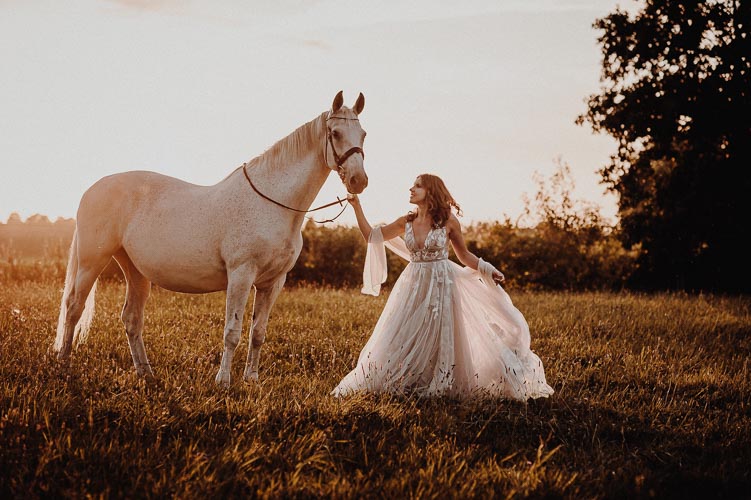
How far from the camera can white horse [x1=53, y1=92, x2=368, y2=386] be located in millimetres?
5730

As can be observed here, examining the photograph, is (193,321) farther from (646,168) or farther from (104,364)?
(646,168)

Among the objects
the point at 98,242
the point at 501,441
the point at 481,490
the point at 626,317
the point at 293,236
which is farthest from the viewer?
the point at 626,317

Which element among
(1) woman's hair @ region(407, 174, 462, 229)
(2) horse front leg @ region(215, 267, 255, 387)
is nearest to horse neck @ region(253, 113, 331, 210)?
(2) horse front leg @ region(215, 267, 255, 387)

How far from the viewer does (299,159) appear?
234 inches

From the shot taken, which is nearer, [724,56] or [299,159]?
[299,159]

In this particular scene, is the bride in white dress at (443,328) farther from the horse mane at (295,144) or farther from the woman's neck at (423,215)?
the horse mane at (295,144)

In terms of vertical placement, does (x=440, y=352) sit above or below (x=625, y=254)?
below

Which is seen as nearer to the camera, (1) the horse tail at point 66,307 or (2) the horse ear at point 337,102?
(2) the horse ear at point 337,102

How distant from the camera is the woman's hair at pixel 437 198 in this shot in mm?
6254

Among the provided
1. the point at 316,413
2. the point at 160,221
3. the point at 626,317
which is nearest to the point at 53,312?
the point at 160,221

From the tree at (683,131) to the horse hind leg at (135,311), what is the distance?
→ 50.0 feet

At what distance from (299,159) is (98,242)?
237cm

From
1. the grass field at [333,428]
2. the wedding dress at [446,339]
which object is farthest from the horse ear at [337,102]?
the grass field at [333,428]

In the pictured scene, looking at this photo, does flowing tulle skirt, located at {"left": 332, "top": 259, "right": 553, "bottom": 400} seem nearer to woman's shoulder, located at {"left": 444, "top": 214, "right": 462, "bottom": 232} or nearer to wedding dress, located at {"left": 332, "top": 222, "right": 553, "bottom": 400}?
wedding dress, located at {"left": 332, "top": 222, "right": 553, "bottom": 400}
